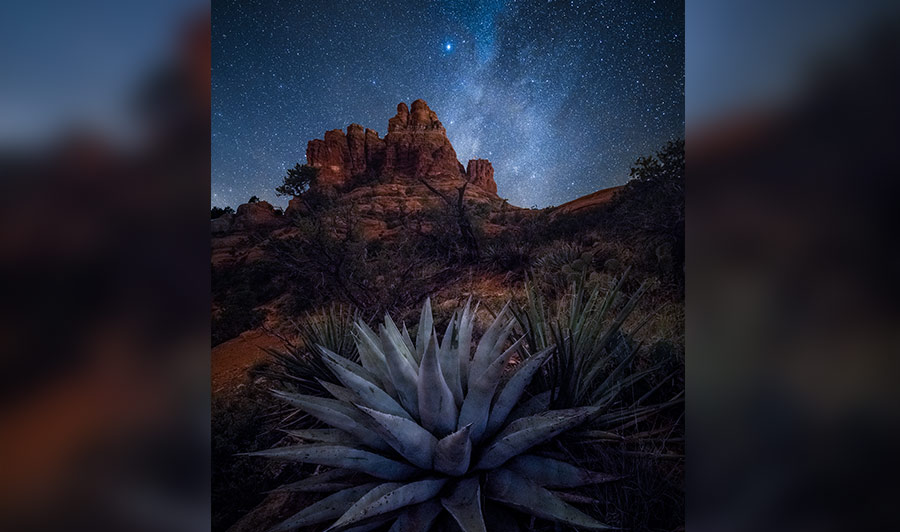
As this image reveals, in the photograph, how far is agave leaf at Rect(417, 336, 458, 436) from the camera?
960 mm

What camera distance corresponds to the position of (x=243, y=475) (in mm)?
1566

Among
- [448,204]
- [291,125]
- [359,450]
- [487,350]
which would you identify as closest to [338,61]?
[291,125]

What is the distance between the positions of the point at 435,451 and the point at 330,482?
385mm

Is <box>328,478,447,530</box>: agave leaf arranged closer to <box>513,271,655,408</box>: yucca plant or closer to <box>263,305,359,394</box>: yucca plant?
<box>513,271,655,408</box>: yucca plant

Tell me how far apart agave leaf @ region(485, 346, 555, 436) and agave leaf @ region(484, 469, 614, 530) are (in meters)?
0.12

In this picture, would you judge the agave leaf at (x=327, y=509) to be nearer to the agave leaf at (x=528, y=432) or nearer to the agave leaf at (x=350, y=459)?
the agave leaf at (x=350, y=459)

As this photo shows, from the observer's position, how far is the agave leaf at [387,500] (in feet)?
2.70

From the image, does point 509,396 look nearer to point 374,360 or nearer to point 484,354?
point 484,354

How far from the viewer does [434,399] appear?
3.28 feet

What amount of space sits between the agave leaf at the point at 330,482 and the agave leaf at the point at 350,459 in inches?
3.6

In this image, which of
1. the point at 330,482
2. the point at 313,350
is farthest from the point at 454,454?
the point at 313,350
